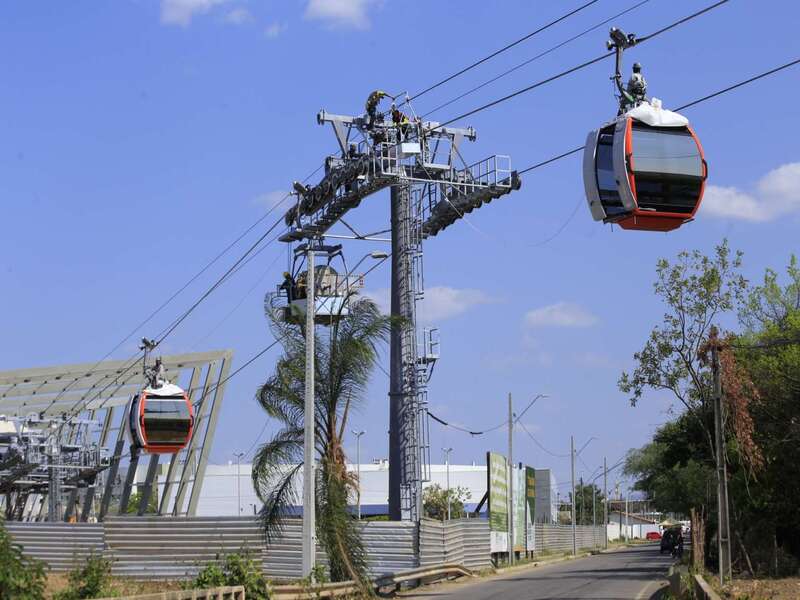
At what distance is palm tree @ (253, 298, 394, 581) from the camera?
29.0m

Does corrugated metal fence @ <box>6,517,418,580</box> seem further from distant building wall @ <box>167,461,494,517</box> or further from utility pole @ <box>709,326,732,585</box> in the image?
distant building wall @ <box>167,461,494,517</box>

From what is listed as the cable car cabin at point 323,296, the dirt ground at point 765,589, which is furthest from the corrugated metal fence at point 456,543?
the dirt ground at point 765,589

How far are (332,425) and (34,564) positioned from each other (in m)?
16.3

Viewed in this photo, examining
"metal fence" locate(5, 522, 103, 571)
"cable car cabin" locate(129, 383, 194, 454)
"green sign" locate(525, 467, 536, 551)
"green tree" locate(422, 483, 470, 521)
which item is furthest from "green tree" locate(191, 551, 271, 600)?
"green tree" locate(422, 483, 470, 521)

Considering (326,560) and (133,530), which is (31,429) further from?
(326,560)

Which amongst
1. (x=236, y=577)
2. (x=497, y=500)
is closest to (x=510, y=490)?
(x=497, y=500)

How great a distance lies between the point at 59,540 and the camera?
3947cm

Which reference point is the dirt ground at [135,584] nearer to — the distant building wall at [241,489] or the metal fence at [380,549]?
the metal fence at [380,549]

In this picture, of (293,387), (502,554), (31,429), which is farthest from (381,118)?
(31,429)

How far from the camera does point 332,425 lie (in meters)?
30.7

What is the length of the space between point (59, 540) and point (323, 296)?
13834 mm

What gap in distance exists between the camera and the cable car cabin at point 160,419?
36.1m

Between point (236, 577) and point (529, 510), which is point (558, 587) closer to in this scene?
point (236, 577)

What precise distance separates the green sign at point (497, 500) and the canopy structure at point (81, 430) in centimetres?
1470
